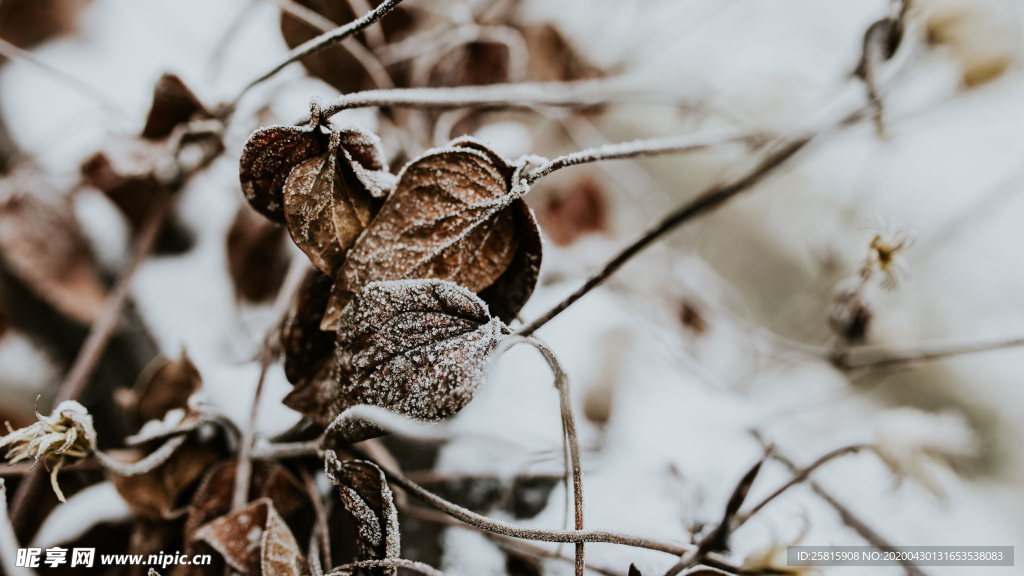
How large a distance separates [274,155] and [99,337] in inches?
6.1

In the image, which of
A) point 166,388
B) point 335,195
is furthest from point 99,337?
point 335,195

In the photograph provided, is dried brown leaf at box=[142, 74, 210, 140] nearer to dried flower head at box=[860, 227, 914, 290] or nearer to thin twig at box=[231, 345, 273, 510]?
thin twig at box=[231, 345, 273, 510]

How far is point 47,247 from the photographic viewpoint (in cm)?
27

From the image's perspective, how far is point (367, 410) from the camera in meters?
0.14

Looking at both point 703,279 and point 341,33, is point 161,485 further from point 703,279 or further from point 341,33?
point 703,279

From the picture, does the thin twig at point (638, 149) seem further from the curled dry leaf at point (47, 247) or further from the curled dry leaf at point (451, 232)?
the curled dry leaf at point (47, 247)

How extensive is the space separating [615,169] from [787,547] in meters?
0.31

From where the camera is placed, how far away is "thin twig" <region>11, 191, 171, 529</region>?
0.66 feet

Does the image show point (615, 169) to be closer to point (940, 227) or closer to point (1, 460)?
→ point (940, 227)

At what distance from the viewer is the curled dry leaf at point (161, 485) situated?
190 mm

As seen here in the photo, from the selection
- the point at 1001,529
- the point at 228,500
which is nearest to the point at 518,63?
the point at 228,500

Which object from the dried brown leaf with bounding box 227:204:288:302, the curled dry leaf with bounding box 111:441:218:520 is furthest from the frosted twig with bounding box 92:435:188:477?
the dried brown leaf with bounding box 227:204:288:302

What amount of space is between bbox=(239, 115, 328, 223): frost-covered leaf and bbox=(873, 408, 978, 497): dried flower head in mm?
255

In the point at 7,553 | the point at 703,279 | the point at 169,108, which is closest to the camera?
the point at 7,553
